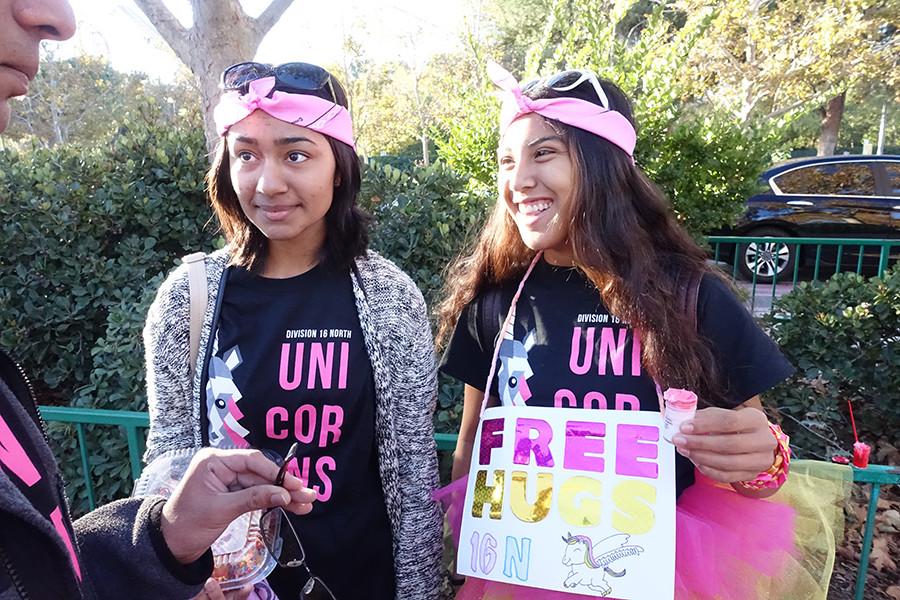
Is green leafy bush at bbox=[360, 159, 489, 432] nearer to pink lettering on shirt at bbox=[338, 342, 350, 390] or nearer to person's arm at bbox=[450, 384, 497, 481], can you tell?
person's arm at bbox=[450, 384, 497, 481]

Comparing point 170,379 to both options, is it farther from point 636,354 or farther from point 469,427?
point 636,354

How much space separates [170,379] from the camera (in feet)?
5.57

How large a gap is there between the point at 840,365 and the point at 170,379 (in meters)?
3.52

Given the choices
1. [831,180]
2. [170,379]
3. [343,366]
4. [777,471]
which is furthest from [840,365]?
[831,180]

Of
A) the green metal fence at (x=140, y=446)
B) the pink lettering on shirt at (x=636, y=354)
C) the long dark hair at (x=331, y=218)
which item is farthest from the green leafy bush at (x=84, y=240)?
the pink lettering on shirt at (x=636, y=354)

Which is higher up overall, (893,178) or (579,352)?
(893,178)

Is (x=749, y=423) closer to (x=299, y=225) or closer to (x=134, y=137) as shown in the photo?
(x=299, y=225)

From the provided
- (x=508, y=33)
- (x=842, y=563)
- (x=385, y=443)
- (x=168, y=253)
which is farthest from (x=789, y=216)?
(x=508, y=33)

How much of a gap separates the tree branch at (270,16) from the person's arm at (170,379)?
3.25 m

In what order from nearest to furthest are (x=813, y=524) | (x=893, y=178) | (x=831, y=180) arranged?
(x=813, y=524)
(x=893, y=178)
(x=831, y=180)

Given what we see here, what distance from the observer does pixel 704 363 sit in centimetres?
149

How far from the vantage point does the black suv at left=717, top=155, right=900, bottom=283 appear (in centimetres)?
868

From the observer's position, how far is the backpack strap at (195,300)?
1.71 m

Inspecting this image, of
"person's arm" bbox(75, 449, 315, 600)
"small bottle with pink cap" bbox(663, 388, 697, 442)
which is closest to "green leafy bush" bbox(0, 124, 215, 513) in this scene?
"person's arm" bbox(75, 449, 315, 600)
